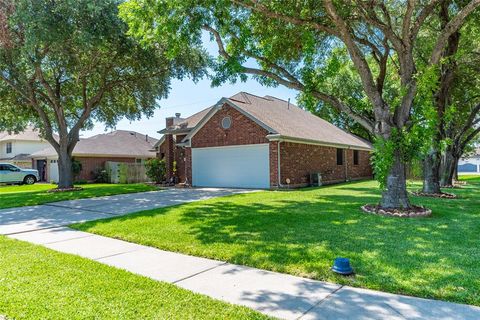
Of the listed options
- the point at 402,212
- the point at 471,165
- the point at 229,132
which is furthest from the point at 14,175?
the point at 471,165

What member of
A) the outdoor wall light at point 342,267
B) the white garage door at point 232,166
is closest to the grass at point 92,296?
the outdoor wall light at point 342,267

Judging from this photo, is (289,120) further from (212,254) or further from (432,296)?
(432,296)

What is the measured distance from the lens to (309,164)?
719 inches

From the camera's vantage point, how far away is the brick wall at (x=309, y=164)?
16562mm

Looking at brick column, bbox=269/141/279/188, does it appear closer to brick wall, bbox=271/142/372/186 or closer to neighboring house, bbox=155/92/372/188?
neighboring house, bbox=155/92/372/188

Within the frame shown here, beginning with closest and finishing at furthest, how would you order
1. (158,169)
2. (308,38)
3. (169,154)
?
(308,38)
(158,169)
(169,154)

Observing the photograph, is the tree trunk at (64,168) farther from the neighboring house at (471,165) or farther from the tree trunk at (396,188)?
the neighboring house at (471,165)

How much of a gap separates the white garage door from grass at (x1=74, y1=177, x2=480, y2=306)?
6948mm

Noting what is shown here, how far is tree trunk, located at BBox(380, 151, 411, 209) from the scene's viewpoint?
351 inches

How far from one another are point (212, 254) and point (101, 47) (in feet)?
38.6

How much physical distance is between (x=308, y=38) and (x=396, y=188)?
4787 millimetres

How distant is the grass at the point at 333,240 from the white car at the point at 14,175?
71.5ft

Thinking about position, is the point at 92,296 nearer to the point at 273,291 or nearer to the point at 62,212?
the point at 273,291

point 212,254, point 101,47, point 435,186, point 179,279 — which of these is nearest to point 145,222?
point 212,254
